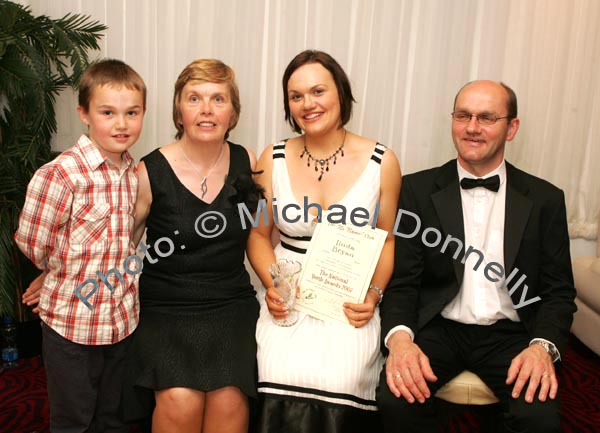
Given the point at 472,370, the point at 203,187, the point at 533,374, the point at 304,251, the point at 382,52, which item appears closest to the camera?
the point at 533,374

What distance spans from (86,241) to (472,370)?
160 centimetres

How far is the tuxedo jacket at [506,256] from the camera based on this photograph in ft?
7.37

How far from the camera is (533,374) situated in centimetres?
199

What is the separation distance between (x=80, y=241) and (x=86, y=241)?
2 centimetres

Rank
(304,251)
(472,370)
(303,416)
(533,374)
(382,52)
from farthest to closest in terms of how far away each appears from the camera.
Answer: (382,52) < (304,251) < (472,370) < (303,416) < (533,374)

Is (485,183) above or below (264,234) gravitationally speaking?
above

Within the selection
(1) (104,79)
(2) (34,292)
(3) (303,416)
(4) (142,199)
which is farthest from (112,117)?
(3) (303,416)

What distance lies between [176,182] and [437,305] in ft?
4.04

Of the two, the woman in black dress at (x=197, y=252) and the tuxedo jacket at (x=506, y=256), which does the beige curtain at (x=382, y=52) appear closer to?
the woman in black dress at (x=197, y=252)

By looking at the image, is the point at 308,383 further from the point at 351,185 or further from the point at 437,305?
the point at 351,185

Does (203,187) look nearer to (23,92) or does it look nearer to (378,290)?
(378,290)

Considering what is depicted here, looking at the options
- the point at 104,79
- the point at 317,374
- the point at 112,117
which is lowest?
the point at 317,374

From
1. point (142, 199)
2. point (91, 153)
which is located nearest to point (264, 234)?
point (142, 199)

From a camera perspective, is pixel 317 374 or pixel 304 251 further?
A: pixel 304 251
